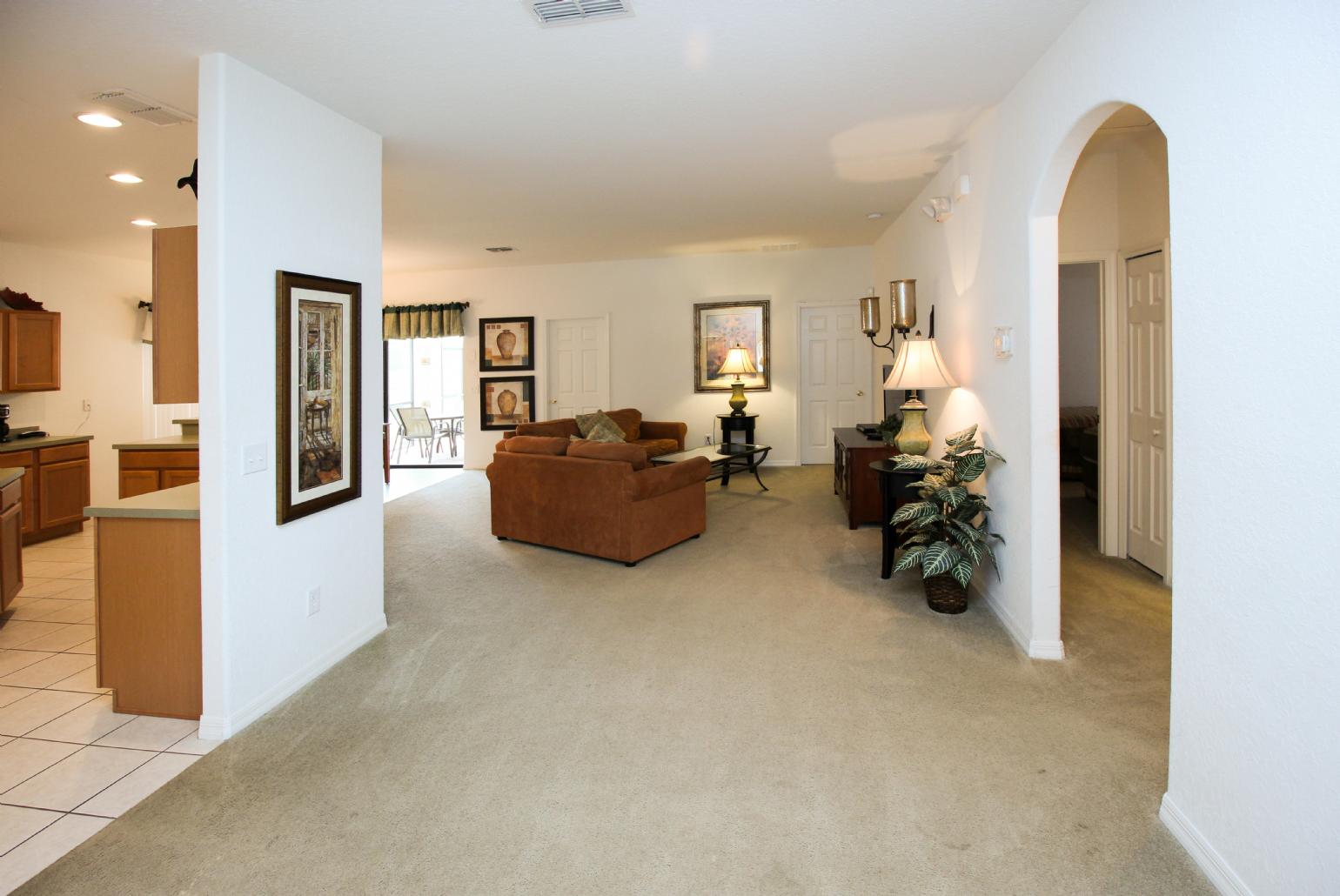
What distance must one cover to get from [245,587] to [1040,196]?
11.7 feet

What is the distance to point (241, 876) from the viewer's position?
1979 millimetres

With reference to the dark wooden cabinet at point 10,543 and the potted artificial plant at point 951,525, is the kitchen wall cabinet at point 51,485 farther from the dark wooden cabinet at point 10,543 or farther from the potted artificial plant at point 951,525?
the potted artificial plant at point 951,525

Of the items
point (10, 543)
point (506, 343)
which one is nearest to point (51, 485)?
point (10, 543)

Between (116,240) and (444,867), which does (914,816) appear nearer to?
(444,867)

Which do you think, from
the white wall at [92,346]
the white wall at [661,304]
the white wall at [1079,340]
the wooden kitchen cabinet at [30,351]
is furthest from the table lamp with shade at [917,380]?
the wooden kitchen cabinet at [30,351]

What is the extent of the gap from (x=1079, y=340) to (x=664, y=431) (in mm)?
4526

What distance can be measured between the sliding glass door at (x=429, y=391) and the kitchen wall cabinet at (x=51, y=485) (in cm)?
444

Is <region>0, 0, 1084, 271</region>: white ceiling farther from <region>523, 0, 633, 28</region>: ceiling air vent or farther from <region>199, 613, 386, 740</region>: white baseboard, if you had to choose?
<region>199, 613, 386, 740</region>: white baseboard

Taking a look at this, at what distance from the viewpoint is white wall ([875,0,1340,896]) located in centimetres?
152

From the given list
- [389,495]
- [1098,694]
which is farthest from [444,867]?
[389,495]

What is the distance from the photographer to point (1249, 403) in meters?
1.76

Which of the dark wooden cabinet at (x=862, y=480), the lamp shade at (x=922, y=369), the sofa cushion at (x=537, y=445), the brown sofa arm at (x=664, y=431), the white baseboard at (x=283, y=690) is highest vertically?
the lamp shade at (x=922, y=369)

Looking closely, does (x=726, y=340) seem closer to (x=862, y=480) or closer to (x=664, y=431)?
(x=664, y=431)

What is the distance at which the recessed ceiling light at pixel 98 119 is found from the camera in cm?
351
